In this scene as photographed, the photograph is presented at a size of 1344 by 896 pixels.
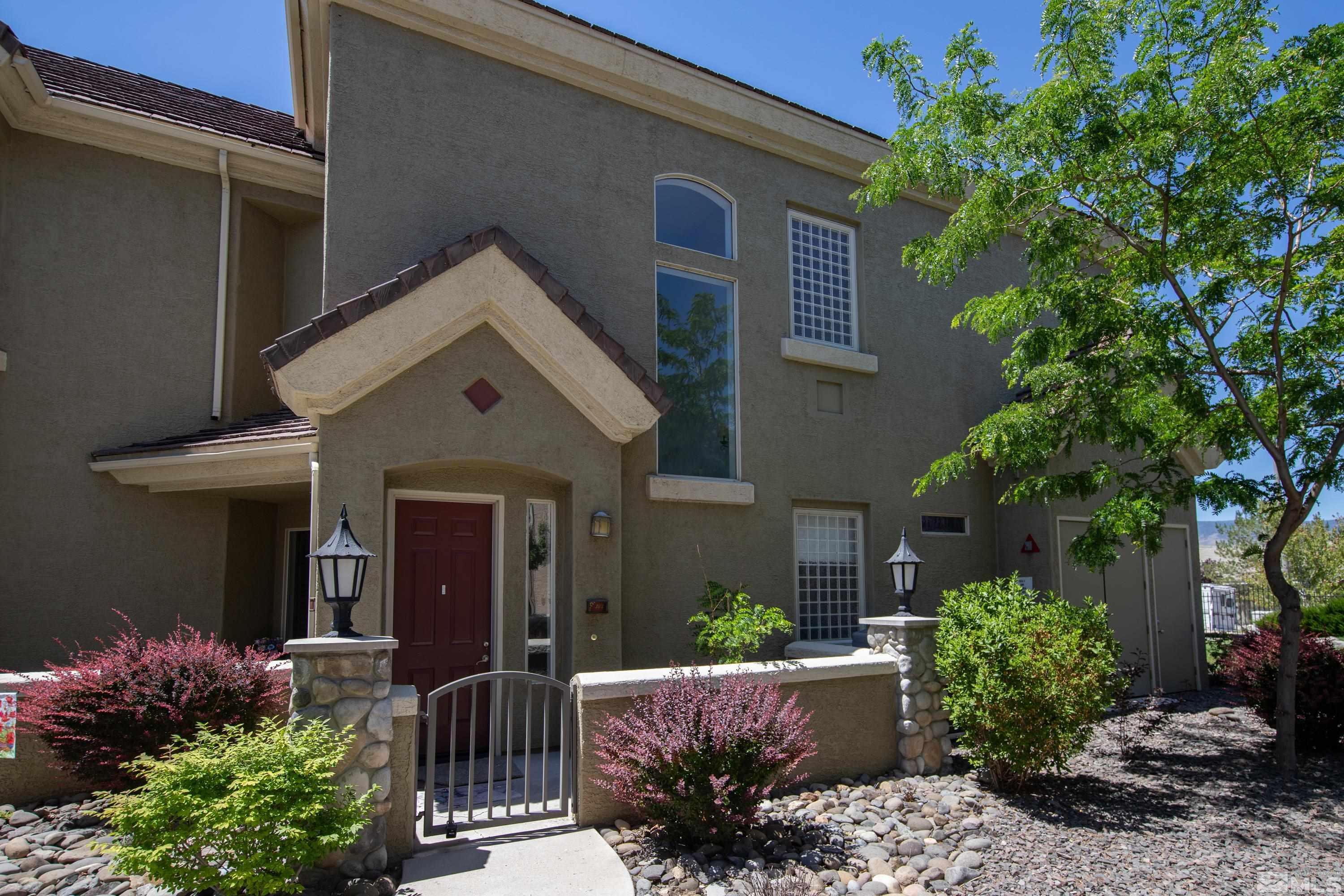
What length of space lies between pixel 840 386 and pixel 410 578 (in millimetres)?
6244

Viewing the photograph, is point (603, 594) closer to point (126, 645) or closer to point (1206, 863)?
point (126, 645)

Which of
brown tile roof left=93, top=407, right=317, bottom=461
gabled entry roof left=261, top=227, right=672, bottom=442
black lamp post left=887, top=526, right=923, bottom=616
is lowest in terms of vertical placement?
black lamp post left=887, top=526, right=923, bottom=616

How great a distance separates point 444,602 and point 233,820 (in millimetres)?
4049

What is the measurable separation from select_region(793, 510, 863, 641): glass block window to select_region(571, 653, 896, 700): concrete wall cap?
8.12 ft

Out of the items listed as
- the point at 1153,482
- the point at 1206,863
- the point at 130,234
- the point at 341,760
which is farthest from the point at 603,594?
the point at 130,234

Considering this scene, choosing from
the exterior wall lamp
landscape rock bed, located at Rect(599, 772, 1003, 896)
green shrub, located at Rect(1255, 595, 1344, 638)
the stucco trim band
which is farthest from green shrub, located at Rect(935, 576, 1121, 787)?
green shrub, located at Rect(1255, 595, 1344, 638)

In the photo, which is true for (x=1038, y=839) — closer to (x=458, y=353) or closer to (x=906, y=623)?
(x=906, y=623)

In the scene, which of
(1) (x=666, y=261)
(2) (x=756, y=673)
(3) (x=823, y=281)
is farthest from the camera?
(3) (x=823, y=281)

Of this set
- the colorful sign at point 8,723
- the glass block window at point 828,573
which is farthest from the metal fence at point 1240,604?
the colorful sign at point 8,723

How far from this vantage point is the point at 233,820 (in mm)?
4641

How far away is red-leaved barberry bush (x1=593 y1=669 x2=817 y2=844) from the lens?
6.21 m

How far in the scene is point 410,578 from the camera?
8500mm

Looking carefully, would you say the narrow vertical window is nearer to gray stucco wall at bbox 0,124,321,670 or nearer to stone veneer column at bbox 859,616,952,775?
stone veneer column at bbox 859,616,952,775

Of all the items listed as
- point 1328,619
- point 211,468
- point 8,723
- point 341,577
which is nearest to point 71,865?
point 8,723
